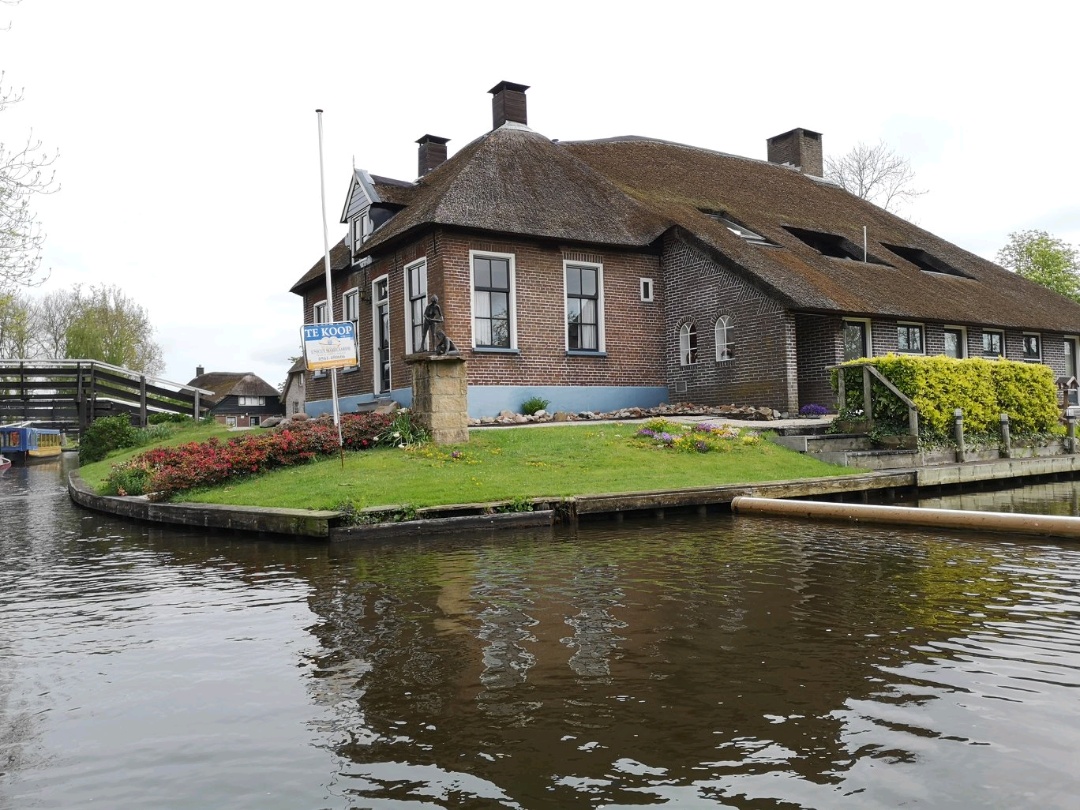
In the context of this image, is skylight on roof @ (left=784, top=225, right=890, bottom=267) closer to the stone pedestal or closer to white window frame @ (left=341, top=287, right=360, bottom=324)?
white window frame @ (left=341, top=287, right=360, bottom=324)

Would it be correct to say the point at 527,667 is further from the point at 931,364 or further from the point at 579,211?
the point at 579,211

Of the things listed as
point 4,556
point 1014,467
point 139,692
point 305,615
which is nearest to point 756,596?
point 305,615

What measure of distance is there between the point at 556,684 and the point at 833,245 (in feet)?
75.6

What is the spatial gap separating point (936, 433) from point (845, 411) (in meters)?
1.70

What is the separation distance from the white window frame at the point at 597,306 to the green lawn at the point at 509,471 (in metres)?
4.82

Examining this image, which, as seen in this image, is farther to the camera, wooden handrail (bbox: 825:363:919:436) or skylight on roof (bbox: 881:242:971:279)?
skylight on roof (bbox: 881:242:971:279)

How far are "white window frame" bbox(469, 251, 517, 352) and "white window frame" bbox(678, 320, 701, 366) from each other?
4.53 meters

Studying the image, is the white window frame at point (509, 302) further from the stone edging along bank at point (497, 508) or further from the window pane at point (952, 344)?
the window pane at point (952, 344)

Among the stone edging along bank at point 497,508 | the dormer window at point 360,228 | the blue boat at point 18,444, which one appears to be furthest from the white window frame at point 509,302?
the blue boat at point 18,444

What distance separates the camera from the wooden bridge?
95.2 ft

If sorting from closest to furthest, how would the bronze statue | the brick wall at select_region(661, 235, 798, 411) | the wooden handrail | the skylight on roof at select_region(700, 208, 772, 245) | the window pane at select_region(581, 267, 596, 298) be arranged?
the bronze statue < the wooden handrail < the brick wall at select_region(661, 235, 798, 411) < the window pane at select_region(581, 267, 596, 298) < the skylight on roof at select_region(700, 208, 772, 245)

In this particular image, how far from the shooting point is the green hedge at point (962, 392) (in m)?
16.1

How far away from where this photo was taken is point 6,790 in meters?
3.51

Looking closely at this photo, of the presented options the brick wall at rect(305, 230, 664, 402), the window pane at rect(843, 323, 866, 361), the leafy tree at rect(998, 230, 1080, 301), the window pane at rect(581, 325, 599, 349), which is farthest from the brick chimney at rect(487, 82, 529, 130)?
the leafy tree at rect(998, 230, 1080, 301)
